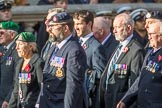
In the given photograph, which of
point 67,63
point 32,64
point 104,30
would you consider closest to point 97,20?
point 104,30

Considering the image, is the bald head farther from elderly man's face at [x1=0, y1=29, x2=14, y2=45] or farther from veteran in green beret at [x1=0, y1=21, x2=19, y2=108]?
elderly man's face at [x1=0, y1=29, x2=14, y2=45]

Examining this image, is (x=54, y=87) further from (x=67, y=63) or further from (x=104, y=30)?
(x=104, y=30)

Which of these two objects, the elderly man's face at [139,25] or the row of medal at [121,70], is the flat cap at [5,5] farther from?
the row of medal at [121,70]

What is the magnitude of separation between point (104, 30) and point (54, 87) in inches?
88.8

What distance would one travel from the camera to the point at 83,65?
11.9 meters

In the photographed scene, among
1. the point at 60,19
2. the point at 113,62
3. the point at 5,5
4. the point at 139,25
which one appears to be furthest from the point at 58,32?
the point at 5,5

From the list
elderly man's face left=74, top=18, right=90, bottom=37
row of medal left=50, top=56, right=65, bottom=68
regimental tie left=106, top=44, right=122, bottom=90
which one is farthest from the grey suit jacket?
row of medal left=50, top=56, right=65, bottom=68

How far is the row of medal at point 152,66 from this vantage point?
11.6 meters

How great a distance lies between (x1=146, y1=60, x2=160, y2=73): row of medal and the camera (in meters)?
11.6

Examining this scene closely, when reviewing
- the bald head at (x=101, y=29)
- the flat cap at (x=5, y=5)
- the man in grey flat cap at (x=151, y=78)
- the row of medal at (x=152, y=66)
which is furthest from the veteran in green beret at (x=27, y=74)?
the flat cap at (x=5, y=5)

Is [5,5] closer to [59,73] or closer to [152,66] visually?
[59,73]

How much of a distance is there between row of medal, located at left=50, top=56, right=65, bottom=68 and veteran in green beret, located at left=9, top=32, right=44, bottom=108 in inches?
32.5

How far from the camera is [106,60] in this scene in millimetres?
13492

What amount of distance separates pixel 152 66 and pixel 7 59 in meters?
3.16
